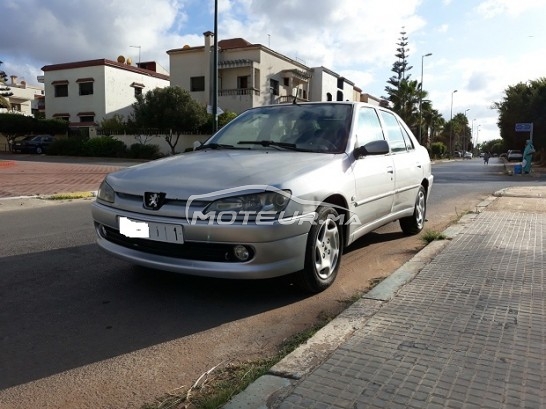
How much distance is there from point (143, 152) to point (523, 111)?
1035 inches

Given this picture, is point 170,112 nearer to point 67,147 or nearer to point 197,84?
point 67,147

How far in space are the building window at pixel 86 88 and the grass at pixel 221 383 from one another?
39.3 m

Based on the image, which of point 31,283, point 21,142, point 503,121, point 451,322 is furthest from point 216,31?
point 503,121

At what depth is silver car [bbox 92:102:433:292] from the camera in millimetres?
3314

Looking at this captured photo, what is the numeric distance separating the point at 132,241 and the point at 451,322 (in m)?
2.40

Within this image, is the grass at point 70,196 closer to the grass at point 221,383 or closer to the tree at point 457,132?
the grass at point 221,383

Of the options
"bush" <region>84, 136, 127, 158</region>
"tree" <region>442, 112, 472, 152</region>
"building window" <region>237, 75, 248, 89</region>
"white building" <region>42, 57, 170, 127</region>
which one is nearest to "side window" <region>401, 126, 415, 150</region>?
"bush" <region>84, 136, 127, 158</region>

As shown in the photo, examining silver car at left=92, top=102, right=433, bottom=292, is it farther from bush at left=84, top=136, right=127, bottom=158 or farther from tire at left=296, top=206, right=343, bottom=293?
bush at left=84, top=136, right=127, bottom=158

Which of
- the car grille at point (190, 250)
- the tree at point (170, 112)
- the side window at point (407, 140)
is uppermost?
the tree at point (170, 112)

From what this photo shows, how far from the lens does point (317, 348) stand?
2.76 m

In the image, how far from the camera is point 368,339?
2869 millimetres

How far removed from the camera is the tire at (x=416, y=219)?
6.19 metres

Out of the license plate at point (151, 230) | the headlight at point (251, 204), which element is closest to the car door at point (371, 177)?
the headlight at point (251, 204)

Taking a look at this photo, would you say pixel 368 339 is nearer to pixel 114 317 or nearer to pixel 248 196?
pixel 248 196
